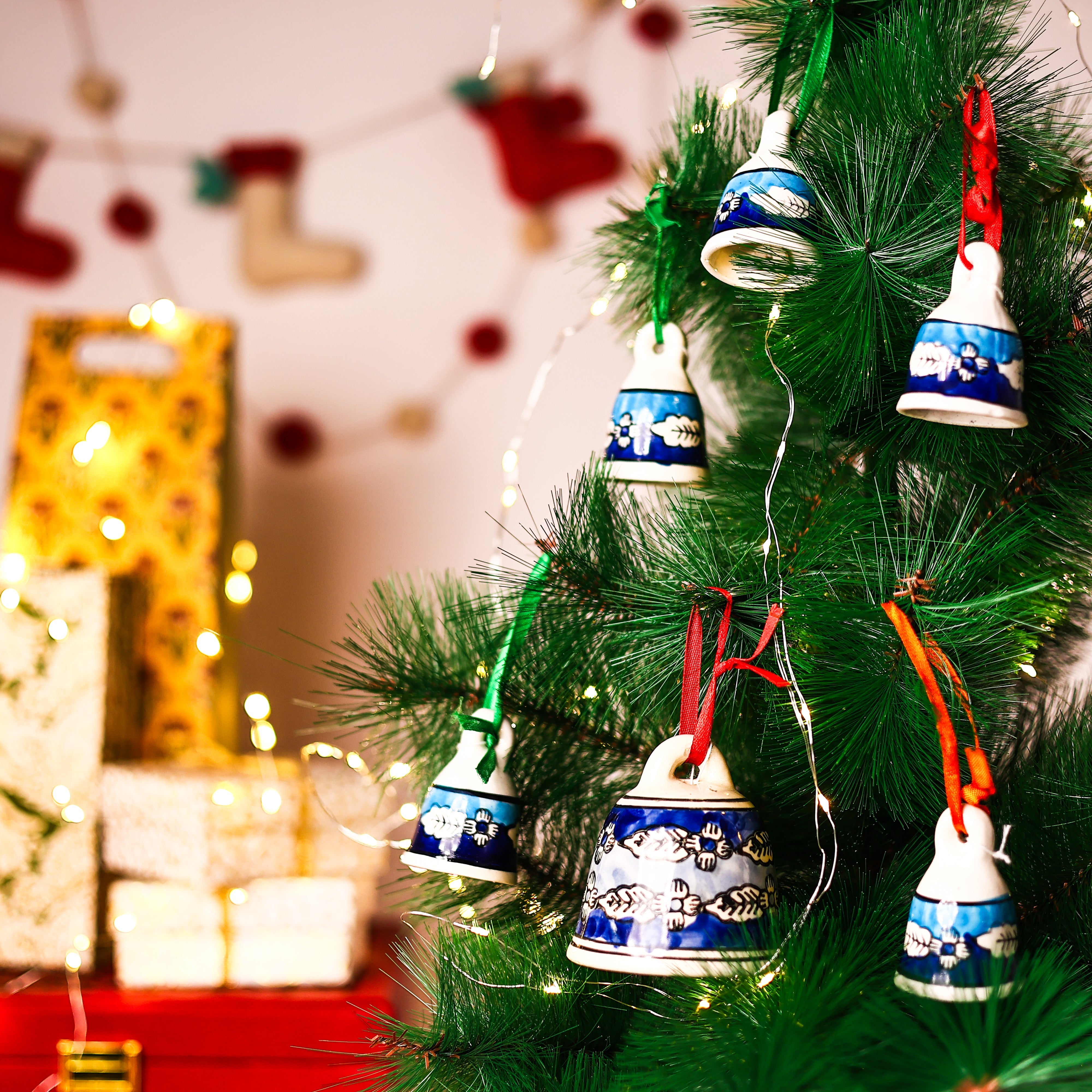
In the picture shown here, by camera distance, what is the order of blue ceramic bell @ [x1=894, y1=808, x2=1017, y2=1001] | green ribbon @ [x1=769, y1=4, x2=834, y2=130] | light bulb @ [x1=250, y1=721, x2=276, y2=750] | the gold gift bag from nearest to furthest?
blue ceramic bell @ [x1=894, y1=808, x2=1017, y2=1001], green ribbon @ [x1=769, y1=4, x2=834, y2=130], light bulb @ [x1=250, y1=721, x2=276, y2=750], the gold gift bag

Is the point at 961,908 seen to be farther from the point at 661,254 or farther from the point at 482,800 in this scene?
the point at 661,254

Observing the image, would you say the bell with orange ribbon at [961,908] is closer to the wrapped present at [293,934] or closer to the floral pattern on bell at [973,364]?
the floral pattern on bell at [973,364]

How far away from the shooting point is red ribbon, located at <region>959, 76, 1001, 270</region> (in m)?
0.43

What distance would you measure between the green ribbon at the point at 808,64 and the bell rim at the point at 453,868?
385 mm

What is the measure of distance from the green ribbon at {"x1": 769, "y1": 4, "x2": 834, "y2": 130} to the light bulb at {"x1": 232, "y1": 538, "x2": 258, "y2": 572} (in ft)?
2.26

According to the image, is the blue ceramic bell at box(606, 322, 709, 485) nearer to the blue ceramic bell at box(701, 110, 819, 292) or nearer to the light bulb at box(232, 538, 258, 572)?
the blue ceramic bell at box(701, 110, 819, 292)

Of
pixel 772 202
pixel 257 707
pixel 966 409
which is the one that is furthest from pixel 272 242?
pixel 966 409

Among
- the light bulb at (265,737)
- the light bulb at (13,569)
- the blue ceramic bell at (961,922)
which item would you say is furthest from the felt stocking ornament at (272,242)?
the blue ceramic bell at (961,922)

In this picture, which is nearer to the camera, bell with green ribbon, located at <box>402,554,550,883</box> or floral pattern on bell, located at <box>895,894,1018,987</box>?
floral pattern on bell, located at <box>895,894,1018,987</box>

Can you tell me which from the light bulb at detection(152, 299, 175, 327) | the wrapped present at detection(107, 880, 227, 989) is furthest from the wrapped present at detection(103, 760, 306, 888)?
the light bulb at detection(152, 299, 175, 327)

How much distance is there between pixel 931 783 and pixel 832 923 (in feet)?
0.26

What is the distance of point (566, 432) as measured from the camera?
125cm

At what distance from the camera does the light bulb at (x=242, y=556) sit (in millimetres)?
1051

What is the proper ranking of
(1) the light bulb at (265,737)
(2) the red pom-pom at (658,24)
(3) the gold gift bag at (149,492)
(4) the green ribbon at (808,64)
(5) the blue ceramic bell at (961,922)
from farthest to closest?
1. (2) the red pom-pom at (658,24)
2. (3) the gold gift bag at (149,492)
3. (1) the light bulb at (265,737)
4. (4) the green ribbon at (808,64)
5. (5) the blue ceramic bell at (961,922)
